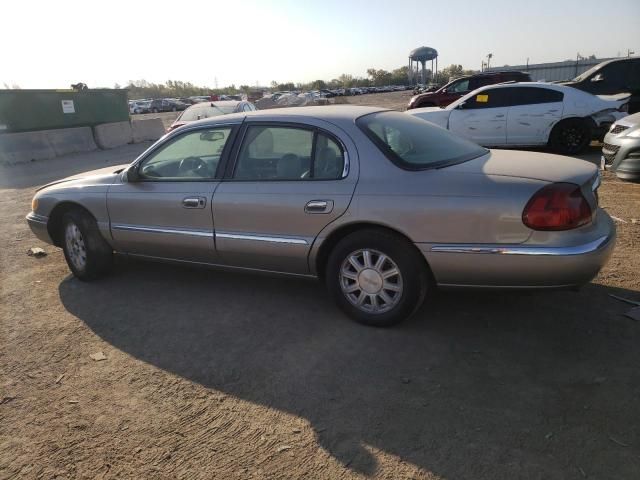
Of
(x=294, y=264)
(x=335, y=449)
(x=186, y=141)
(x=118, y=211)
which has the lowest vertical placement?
(x=335, y=449)

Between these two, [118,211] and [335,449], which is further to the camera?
[118,211]

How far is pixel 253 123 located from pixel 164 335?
179cm

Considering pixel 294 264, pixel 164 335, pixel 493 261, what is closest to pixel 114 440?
pixel 164 335

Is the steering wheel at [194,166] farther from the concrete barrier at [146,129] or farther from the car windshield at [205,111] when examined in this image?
the concrete barrier at [146,129]

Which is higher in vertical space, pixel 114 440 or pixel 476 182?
pixel 476 182

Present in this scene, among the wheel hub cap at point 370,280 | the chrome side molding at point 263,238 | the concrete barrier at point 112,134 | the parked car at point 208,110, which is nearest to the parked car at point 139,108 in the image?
the concrete barrier at point 112,134

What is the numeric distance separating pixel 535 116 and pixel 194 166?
793 centimetres

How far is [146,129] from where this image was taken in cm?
1998

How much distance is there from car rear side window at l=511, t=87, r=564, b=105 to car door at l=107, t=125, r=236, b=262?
310 inches

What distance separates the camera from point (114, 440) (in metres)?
2.69

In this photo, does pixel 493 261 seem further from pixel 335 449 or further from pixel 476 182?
pixel 335 449

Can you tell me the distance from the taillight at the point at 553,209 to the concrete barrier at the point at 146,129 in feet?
60.9

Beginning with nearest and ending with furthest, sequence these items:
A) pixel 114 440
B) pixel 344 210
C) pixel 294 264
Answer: pixel 114 440 → pixel 344 210 → pixel 294 264

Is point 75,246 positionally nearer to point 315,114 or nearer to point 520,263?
point 315,114
